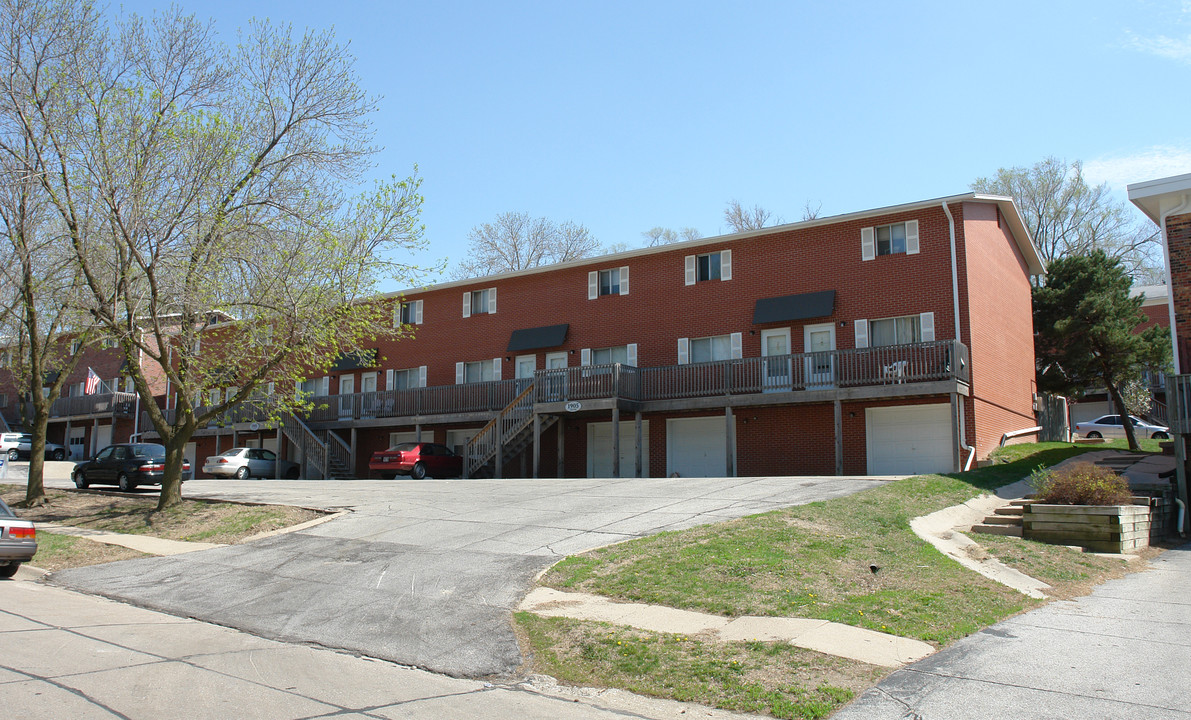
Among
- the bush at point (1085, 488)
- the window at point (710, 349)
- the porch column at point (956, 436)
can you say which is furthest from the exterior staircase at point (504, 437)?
the bush at point (1085, 488)

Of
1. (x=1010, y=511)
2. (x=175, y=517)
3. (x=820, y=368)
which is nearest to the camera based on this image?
(x=1010, y=511)

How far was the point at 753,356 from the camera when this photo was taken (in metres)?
25.9

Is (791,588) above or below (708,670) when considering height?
above

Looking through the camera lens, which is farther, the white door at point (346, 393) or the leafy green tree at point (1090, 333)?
the white door at point (346, 393)

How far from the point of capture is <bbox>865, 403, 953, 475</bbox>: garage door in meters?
22.8

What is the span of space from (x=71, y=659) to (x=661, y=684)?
4.91 metres

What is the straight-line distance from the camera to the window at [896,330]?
23.7 meters

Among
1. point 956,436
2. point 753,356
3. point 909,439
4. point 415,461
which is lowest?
point 415,461

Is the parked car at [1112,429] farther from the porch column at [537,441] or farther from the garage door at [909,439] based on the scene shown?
the porch column at [537,441]

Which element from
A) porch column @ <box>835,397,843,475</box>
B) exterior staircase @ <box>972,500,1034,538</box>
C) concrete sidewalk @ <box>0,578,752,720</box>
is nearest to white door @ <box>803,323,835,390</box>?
porch column @ <box>835,397,843,475</box>

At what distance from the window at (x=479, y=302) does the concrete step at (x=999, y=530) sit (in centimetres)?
2139

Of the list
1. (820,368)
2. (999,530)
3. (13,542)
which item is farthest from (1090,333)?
(13,542)

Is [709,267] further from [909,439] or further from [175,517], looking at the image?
[175,517]

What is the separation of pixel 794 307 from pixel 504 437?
33.2 feet
